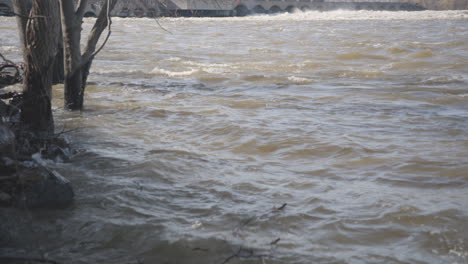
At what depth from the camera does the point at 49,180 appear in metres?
4.73

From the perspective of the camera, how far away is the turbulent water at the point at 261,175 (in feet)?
13.8

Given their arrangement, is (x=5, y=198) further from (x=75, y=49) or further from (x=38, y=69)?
(x=75, y=49)

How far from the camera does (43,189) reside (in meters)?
4.68

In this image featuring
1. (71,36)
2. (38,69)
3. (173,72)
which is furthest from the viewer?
(173,72)

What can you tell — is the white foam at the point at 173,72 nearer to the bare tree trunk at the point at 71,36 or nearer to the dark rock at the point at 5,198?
the bare tree trunk at the point at 71,36

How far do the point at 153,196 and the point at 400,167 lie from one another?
2.91 m

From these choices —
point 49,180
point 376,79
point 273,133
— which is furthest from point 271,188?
point 376,79

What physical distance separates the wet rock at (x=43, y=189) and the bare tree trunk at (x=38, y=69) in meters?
1.76

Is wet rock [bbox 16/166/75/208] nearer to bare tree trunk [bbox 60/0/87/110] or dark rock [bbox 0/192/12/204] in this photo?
dark rock [bbox 0/192/12/204]

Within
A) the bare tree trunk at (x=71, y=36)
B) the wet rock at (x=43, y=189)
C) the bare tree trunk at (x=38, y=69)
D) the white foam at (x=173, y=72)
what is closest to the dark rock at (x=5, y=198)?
the wet rock at (x=43, y=189)

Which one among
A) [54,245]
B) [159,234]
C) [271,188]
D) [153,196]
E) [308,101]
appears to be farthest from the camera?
[308,101]

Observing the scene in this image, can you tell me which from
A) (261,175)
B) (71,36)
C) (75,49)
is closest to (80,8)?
(71,36)

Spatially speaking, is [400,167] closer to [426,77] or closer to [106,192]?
[106,192]

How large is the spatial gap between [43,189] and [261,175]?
7.73 feet
